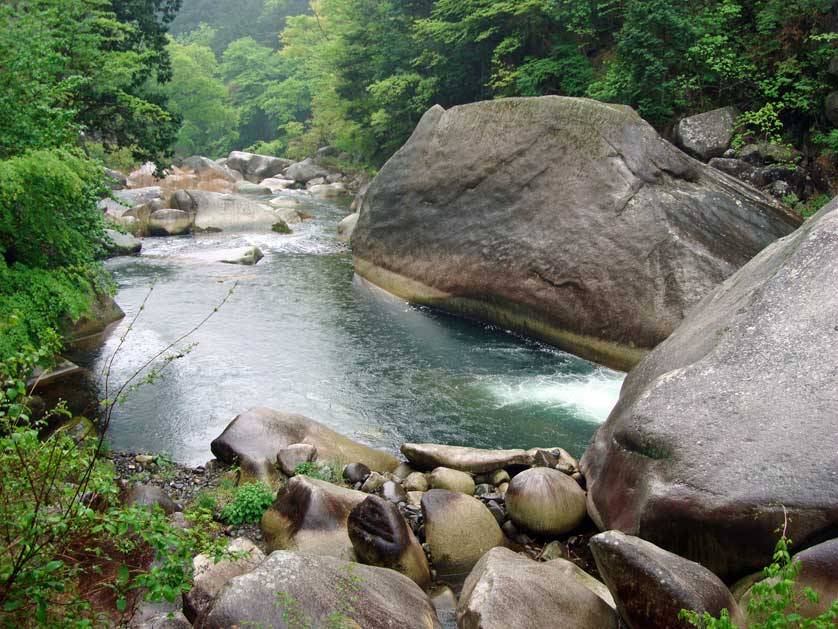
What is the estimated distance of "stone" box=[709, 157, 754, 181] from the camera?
1345cm

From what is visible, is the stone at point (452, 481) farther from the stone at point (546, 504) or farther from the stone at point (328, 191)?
the stone at point (328, 191)

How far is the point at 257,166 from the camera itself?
41.1 meters

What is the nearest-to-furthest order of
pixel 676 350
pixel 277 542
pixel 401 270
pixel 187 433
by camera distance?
1. pixel 277 542
2. pixel 676 350
3. pixel 187 433
4. pixel 401 270

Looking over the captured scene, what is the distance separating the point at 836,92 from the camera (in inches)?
509

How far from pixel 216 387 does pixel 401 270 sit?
5349 mm

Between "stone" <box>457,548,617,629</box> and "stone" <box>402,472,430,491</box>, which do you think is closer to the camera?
"stone" <box>457,548,617,629</box>

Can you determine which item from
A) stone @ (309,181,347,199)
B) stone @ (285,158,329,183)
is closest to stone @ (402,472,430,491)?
stone @ (309,181,347,199)

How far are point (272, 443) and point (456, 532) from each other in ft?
8.23

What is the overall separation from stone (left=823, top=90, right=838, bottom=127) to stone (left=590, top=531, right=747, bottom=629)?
11951 millimetres

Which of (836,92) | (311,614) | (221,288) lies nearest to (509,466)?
(311,614)

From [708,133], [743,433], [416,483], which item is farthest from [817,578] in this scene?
[708,133]

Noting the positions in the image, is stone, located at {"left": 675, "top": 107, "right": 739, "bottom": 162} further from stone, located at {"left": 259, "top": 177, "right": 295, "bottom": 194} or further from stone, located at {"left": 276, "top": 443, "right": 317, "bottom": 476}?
stone, located at {"left": 259, "top": 177, "right": 295, "bottom": 194}

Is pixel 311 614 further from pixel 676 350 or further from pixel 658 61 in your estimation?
pixel 658 61

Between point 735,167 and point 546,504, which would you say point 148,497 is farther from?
point 735,167
